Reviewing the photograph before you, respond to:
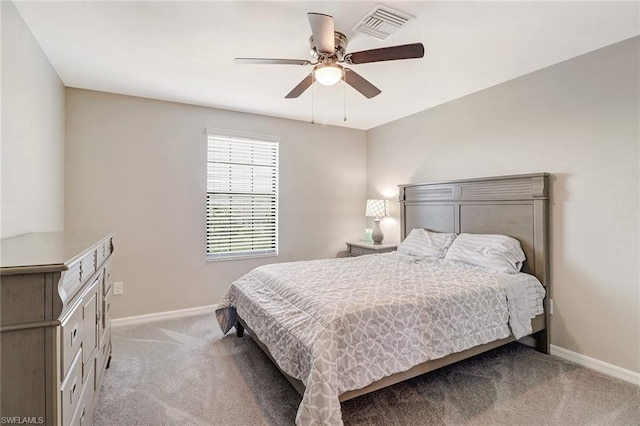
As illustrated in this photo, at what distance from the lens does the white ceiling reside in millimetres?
1924

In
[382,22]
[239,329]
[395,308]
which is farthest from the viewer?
[239,329]

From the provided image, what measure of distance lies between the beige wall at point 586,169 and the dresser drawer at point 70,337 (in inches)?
133

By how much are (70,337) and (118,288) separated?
2.48 metres

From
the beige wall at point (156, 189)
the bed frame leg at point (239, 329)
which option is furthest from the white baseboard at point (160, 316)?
the bed frame leg at point (239, 329)

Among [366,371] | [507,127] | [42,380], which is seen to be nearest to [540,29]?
[507,127]

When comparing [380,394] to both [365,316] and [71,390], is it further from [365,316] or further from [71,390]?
[71,390]

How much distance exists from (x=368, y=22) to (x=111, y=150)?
291 cm

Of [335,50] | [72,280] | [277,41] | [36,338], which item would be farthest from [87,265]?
[335,50]

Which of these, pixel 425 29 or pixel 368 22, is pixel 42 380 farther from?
pixel 425 29

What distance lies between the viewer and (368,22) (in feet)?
6.63

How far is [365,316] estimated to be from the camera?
181 centimetres

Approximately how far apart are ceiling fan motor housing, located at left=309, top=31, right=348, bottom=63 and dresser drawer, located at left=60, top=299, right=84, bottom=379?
6.17ft

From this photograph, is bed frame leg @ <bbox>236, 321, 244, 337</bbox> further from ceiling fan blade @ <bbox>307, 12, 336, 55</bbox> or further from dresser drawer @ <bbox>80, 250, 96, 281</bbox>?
ceiling fan blade @ <bbox>307, 12, 336, 55</bbox>

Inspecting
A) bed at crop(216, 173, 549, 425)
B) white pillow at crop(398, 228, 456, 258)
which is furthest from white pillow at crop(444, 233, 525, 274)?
white pillow at crop(398, 228, 456, 258)
